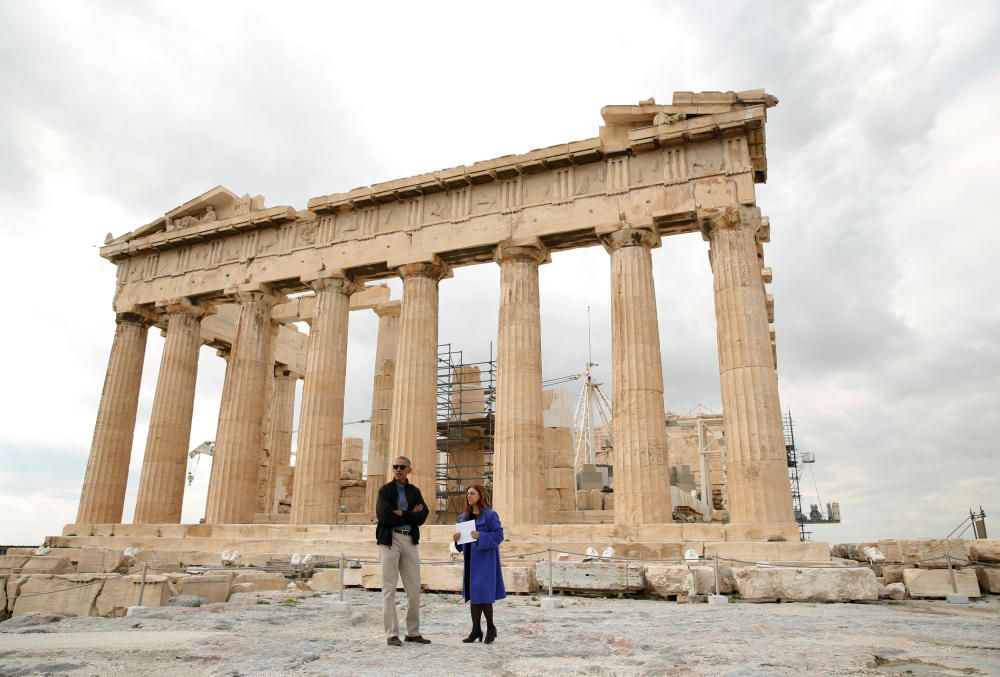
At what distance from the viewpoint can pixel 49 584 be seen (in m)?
9.72

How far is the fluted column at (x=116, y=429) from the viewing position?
2217 cm

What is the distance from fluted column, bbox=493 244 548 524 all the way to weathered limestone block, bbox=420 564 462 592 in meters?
5.61

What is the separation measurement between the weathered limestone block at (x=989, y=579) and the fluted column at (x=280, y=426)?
23.6 m

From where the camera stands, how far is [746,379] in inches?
618

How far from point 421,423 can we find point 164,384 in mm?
9827

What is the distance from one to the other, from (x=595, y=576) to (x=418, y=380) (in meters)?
9.48

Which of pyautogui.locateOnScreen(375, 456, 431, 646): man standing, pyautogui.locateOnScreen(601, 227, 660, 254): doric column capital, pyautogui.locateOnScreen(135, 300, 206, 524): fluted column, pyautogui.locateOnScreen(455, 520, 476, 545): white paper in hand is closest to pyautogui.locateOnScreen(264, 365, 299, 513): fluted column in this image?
pyautogui.locateOnScreen(135, 300, 206, 524): fluted column

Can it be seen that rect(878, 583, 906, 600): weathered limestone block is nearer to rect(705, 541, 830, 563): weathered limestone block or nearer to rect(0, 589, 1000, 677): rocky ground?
rect(0, 589, 1000, 677): rocky ground

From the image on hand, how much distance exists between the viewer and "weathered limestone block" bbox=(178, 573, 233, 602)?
399 inches

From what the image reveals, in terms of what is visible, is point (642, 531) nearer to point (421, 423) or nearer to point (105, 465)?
point (421, 423)

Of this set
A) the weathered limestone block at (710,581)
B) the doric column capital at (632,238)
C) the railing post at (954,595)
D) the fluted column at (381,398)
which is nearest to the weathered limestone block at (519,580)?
the weathered limestone block at (710,581)

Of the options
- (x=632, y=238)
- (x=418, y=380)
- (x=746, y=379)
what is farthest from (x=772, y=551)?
(x=418, y=380)

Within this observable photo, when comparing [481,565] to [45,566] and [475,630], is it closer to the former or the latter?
[475,630]

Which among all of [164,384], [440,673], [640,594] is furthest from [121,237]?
[440,673]
